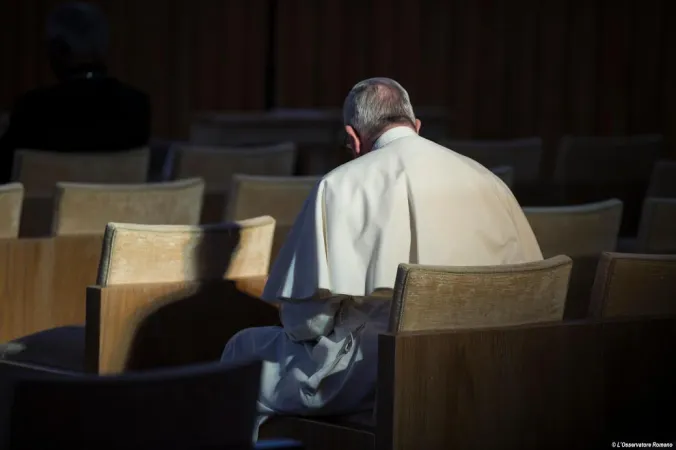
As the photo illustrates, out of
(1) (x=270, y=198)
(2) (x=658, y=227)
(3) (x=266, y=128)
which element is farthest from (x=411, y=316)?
(3) (x=266, y=128)

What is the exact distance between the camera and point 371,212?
395 centimetres

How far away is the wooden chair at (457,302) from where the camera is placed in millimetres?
3490

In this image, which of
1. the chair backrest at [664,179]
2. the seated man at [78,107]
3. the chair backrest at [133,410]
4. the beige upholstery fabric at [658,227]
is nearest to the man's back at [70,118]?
the seated man at [78,107]

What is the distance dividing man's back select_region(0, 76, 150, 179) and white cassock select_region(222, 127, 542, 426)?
2843 mm

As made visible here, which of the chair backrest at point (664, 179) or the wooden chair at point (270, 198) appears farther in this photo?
the chair backrest at point (664, 179)

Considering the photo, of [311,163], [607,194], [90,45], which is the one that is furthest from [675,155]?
[90,45]

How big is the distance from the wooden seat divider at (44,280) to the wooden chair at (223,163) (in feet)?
4.22

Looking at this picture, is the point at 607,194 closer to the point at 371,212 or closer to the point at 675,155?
the point at 371,212

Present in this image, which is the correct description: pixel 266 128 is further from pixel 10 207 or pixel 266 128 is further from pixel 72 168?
pixel 10 207

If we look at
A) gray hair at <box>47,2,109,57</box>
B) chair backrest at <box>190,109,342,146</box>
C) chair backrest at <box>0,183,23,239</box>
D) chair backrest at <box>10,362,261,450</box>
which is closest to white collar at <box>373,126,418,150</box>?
chair backrest at <box>0,183,23,239</box>

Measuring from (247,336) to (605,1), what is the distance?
8544 millimetres

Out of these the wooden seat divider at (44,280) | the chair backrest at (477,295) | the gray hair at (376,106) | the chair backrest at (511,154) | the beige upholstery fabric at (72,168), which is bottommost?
the wooden seat divider at (44,280)

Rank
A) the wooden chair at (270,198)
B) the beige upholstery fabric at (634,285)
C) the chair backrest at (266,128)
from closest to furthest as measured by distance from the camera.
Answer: the beige upholstery fabric at (634,285) < the wooden chair at (270,198) < the chair backrest at (266,128)

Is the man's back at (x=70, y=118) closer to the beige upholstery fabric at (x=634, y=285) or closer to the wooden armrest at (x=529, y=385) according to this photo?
the beige upholstery fabric at (x=634, y=285)
